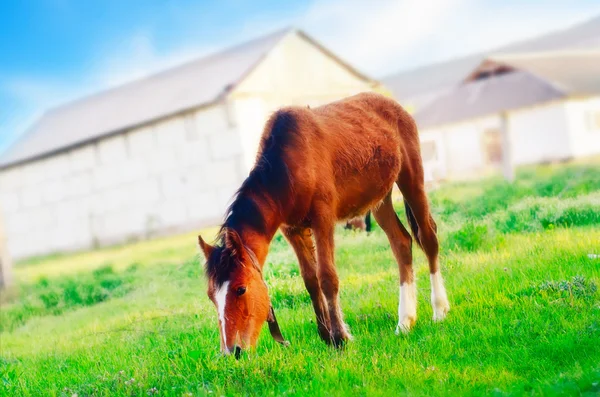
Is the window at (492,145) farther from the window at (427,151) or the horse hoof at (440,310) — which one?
the horse hoof at (440,310)

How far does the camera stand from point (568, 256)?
6898mm

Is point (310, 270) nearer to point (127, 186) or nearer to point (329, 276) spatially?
point (329, 276)

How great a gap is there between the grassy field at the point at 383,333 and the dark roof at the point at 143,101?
16964 millimetres

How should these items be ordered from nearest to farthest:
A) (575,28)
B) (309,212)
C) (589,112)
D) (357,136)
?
(309,212) → (357,136) → (589,112) → (575,28)

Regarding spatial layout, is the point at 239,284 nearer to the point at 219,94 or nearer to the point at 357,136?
the point at 357,136

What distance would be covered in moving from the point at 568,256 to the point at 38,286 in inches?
442

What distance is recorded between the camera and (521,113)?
3312 centimetres


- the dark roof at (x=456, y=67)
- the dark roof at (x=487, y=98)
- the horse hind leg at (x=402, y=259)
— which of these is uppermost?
the dark roof at (x=456, y=67)

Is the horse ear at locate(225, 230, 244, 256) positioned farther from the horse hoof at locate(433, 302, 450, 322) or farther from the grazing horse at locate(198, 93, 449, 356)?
the horse hoof at locate(433, 302, 450, 322)

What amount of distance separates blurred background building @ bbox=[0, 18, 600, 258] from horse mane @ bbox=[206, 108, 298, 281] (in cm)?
1705

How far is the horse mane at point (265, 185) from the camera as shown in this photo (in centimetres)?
504

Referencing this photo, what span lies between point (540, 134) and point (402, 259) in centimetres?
2851

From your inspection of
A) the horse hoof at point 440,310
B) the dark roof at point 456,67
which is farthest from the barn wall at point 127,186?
the dark roof at point 456,67

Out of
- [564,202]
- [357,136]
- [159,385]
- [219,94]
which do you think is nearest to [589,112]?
[219,94]
